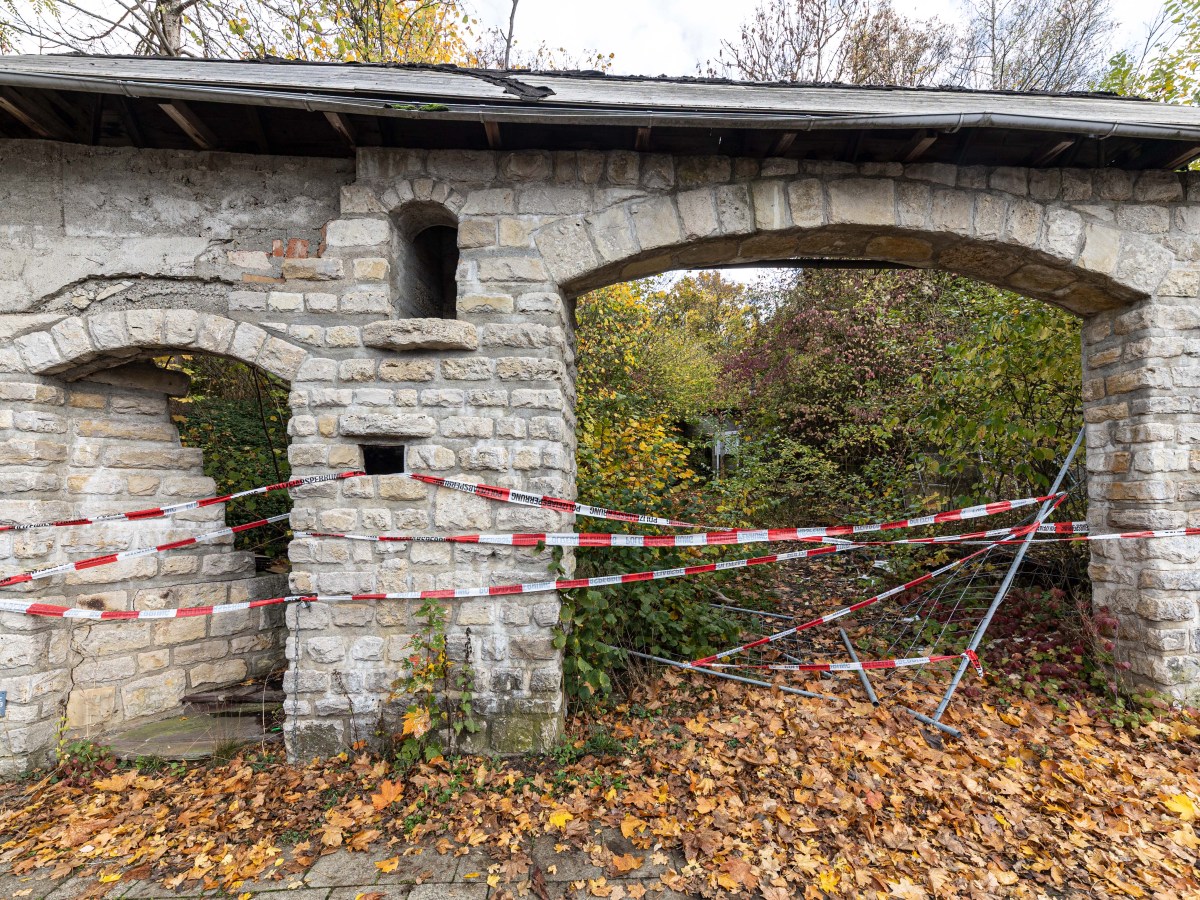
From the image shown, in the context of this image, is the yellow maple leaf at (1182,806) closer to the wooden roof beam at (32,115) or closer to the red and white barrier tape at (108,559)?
the red and white barrier tape at (108,559)

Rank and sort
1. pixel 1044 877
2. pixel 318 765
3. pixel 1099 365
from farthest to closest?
pixel 1099 365, pixel 318 765, pixel 1044 877

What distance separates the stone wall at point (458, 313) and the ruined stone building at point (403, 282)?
1 centimetres

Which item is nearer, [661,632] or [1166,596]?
[1166,596]

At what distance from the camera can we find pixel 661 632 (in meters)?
3.88

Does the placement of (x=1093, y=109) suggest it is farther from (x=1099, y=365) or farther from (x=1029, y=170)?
(x=1099, y=365)

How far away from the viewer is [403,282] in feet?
11.0

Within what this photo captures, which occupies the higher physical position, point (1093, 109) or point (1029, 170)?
point (1093, 109)

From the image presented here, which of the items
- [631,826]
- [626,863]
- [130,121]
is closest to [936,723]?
[631,826]

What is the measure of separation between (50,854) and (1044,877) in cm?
431

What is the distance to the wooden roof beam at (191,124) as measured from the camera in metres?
2.77

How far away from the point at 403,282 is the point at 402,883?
121 inches

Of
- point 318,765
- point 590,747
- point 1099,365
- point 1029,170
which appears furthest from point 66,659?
point 1099,365

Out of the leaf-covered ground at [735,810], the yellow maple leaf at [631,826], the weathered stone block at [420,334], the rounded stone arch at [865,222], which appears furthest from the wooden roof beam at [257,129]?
the yellow maple leaf at [631,826]

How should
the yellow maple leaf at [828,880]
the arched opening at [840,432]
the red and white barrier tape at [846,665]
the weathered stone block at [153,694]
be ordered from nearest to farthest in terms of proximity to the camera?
1. the yellow maple leaf at [828,880]
2. the weathered stone block at [153,694]
3. the red and white barrier tape at [846,665]
4. the arched opening at [840,432]
